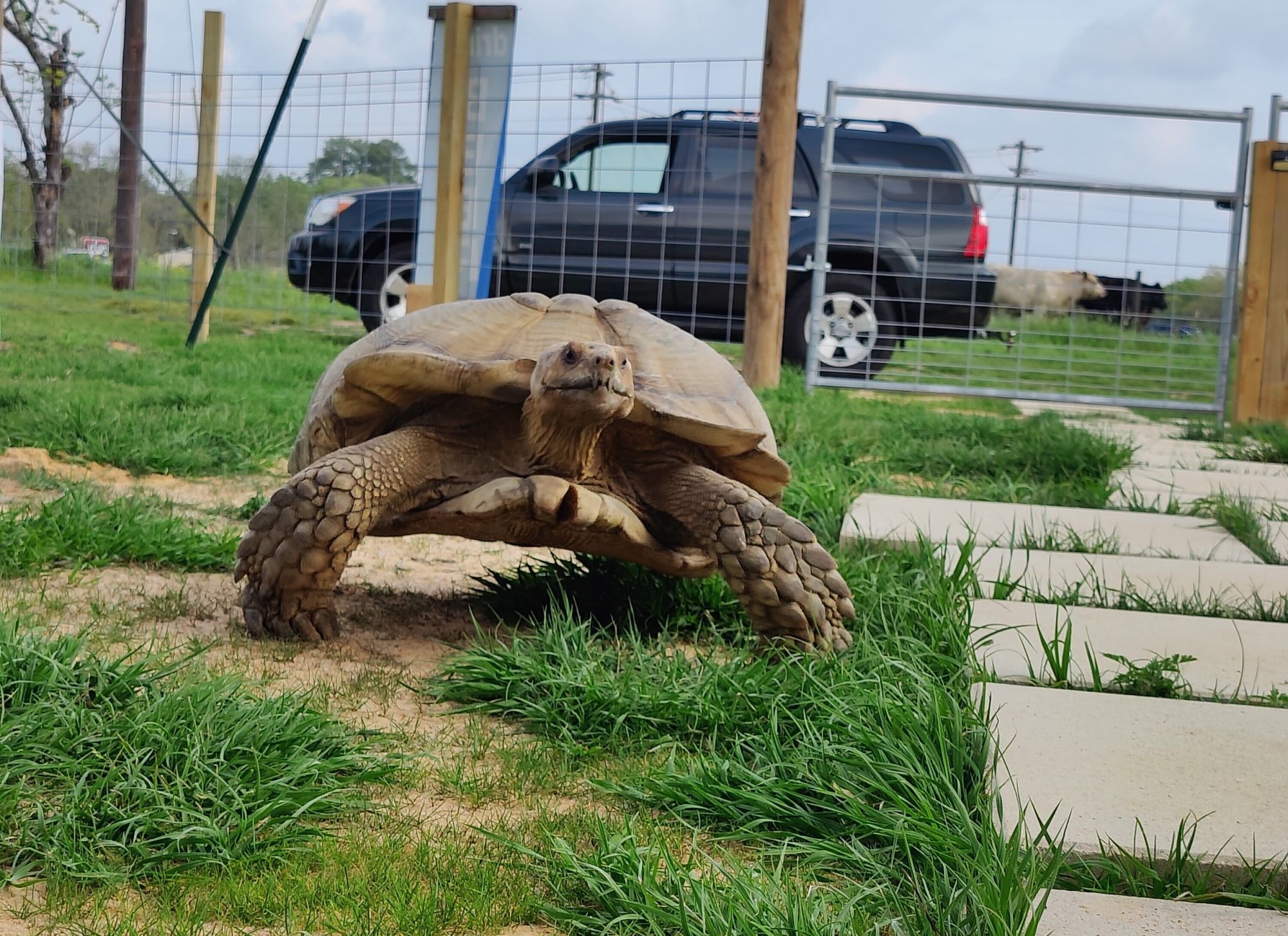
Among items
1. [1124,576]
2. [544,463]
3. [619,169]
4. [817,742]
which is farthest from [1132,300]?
[817,742]

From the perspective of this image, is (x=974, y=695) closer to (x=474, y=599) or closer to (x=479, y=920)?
(x=479, y=920)

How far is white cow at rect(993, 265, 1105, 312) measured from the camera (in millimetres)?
8344

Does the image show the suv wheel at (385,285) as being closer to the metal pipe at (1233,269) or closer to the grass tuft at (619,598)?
the metal pipe at (1233,269)

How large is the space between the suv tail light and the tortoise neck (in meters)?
6.31

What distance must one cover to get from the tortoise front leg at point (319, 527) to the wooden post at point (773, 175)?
4506 millimetres

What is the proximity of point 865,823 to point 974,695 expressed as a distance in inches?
24.7

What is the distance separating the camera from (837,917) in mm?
1519

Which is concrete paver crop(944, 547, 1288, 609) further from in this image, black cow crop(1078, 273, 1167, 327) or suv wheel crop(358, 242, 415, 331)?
suv wheel crop(358, 242, 415, 331)

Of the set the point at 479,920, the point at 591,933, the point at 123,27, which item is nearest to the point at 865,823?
the point at 591,933

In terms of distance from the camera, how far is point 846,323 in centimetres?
905

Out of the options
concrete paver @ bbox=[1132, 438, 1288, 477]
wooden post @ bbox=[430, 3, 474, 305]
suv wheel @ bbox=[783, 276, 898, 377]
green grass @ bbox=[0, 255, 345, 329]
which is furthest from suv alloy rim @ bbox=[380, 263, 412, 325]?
concrete paver @ bbox=[1132, 438, 1288, 477]

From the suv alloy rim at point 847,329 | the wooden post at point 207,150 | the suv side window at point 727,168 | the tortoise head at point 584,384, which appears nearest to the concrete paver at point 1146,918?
the tortoise head at point 584,384

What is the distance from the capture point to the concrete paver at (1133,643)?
2.52 metres

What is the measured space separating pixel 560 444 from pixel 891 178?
6.24m
